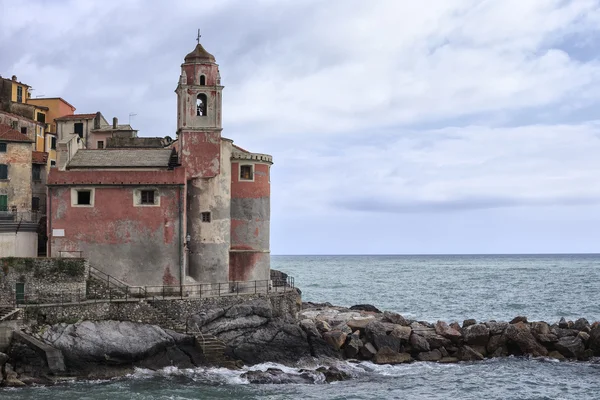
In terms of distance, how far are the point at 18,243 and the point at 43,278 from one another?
490 cm

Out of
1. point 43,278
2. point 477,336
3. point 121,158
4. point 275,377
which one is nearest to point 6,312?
point 43,278

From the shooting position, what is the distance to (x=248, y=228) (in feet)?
163

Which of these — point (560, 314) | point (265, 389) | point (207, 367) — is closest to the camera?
point (265, 389)

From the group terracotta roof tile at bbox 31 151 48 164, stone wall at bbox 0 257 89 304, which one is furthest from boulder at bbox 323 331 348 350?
terracotta roof tile at bbox 31 151 48 164

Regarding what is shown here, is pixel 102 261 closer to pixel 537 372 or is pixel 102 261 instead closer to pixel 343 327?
pixel 343 327

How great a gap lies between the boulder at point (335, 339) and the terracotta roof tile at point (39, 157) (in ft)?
74.0

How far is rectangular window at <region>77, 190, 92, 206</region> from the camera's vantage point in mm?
45219

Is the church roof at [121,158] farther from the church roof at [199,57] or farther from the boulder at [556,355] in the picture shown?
the boulder at [556,355]

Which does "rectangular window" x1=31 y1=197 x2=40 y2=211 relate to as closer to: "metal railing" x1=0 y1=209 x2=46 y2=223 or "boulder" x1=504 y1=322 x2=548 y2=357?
"metal railing" x1=0 y1=209 x2=46 y2=223

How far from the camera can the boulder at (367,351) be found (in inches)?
1753

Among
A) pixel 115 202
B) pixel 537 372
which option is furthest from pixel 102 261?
pixel 537 372

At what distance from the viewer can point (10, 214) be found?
1932 inches

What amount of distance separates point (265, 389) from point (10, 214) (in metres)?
21.1

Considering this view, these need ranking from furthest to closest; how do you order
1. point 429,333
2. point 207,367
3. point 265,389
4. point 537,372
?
point 429,333 < point 537,372 < point 207,367 < point 265,389
